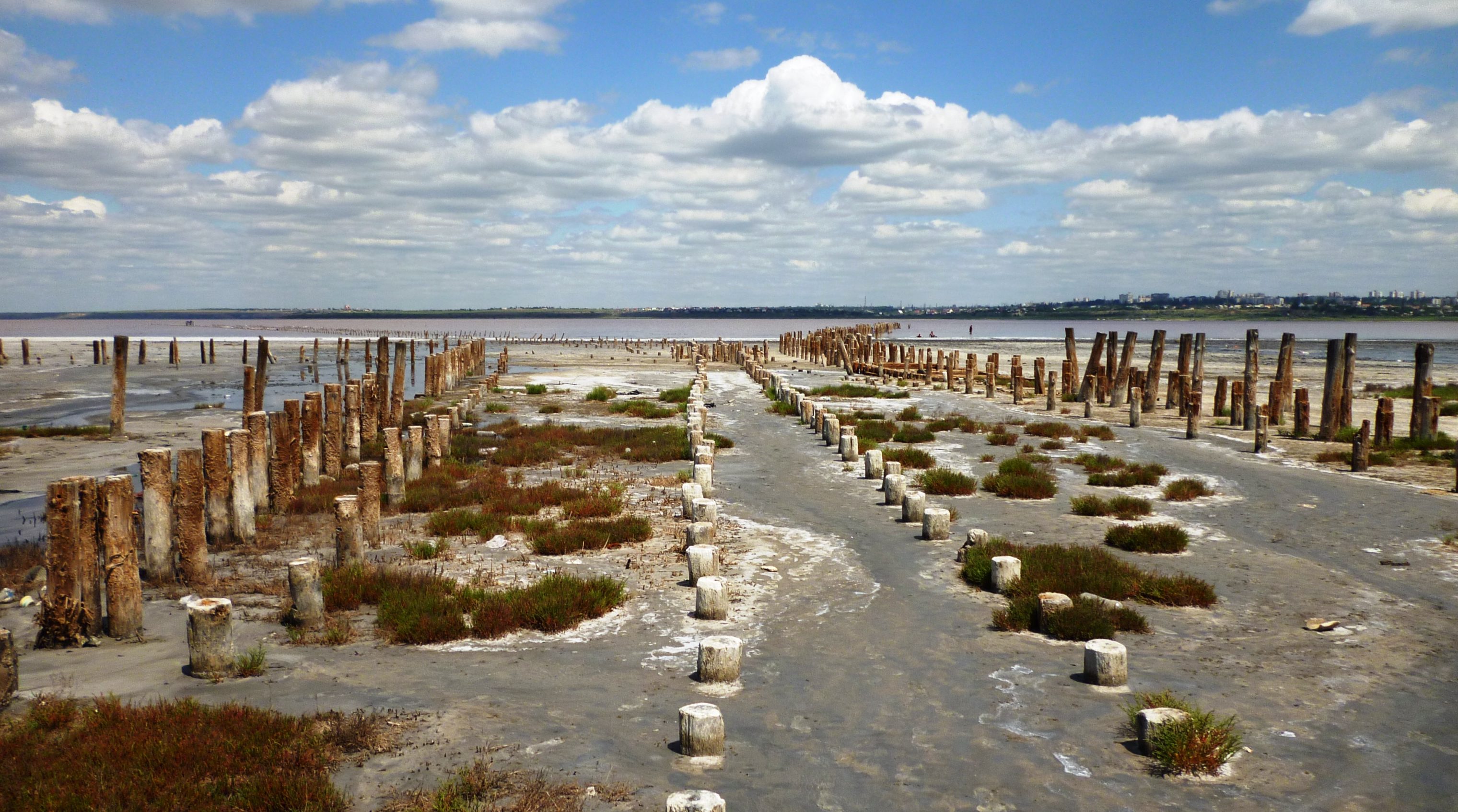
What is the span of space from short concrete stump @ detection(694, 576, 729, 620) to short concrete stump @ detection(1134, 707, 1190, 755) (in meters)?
4.50

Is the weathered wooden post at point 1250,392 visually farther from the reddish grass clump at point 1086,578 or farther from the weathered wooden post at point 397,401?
the weathered wooden post at point 397,401

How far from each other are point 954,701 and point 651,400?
A: 101ft

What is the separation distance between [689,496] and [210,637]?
26.0 feet

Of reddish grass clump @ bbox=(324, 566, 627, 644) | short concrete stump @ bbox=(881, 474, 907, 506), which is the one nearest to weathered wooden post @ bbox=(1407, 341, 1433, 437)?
short concrete stump @ bbox=(881, 474, 907, 506)

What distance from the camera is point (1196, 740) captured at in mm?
6762

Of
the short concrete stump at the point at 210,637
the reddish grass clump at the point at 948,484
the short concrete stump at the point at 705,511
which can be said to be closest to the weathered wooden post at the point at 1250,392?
the reddish grass clump at the point at 948,484

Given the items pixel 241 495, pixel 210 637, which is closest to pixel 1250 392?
pixel 241 495

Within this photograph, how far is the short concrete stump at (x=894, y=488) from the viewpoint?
16328mm

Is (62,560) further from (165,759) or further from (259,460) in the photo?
(259,460)

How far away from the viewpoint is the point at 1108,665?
8.29 metres

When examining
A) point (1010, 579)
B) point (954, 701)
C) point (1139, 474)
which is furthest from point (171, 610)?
point (1139, 474)

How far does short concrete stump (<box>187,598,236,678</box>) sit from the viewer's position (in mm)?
8023

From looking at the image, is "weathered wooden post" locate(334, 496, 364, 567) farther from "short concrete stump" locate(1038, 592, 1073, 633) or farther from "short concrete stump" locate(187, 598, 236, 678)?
"short concrete stump" locate(1038, 592, 1073, 633)

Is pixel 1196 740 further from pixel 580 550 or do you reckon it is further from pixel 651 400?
pixel 651 400
